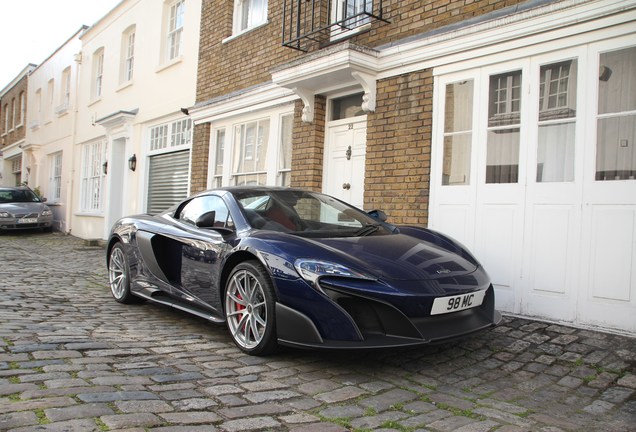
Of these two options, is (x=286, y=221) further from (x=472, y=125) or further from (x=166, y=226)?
(x=472, y=125)

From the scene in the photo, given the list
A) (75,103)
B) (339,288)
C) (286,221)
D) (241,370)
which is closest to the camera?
(339,288)

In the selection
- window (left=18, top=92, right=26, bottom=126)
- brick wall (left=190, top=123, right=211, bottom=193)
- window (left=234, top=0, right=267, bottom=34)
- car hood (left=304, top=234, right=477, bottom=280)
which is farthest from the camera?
window (left=18, top=92, right=26, bottom=126)

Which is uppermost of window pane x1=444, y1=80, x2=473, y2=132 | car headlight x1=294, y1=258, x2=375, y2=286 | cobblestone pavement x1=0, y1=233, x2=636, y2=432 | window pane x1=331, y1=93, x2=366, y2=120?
window pane x1=331, y1=93, x2=366, y2=120

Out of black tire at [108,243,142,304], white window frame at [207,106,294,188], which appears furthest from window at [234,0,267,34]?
black tire at [108,243,142,304]

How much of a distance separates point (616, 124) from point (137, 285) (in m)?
4.81

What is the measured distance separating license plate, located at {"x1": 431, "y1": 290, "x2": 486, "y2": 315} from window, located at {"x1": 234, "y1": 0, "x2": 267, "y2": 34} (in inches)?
278

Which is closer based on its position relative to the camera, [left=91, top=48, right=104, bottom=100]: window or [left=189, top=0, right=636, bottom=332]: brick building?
[left=189, top=0, right=636, bottom=332]: brick building

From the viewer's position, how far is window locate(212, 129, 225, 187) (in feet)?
32.9

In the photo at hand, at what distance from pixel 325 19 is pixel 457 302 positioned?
565 cm

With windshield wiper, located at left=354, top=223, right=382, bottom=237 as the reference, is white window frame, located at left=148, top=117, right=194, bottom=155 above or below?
above

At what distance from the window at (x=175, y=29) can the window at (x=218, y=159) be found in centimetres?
297

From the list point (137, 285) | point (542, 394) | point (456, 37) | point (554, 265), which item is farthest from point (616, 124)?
point (137, 285)

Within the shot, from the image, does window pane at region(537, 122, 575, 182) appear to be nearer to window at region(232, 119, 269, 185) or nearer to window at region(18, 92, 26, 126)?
window at region(232, 119, 269, 185)

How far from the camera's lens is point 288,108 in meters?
8.38
